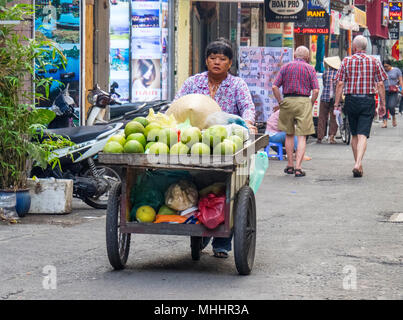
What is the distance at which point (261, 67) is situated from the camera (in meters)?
18.4

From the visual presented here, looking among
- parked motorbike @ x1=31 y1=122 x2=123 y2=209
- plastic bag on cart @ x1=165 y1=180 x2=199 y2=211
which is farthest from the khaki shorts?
plastic bag on cart @ x1=165 y1=180 x2=199 y2=211

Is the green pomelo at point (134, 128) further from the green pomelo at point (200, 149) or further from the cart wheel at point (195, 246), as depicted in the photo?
the cart wheel at point (195, 246)

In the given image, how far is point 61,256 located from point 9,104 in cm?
237

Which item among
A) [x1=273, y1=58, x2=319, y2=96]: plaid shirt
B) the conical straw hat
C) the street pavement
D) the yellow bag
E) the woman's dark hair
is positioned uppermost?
the woman's dark hair

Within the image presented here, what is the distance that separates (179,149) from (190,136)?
15 centimetres

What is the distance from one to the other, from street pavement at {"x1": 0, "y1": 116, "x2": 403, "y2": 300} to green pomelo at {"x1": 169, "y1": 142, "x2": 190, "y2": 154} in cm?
92

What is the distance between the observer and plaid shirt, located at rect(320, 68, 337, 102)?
66.7 ft

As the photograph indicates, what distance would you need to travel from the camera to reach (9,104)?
A: 363 inches

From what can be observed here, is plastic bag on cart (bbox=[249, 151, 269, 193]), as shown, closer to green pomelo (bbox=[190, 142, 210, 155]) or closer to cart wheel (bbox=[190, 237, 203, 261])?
cart wheel (bbox=[190, 237, 203, 261])

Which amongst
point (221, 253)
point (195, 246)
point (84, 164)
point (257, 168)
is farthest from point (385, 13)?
point (195, 246)

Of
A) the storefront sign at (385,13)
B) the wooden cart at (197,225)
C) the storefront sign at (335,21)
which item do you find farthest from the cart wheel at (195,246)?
the storefront sign at (385,13)

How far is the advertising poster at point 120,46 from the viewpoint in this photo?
1853cm

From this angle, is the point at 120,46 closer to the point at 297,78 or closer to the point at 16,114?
the point at 297,78

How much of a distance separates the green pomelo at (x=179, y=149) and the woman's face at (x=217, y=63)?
1289 mm
